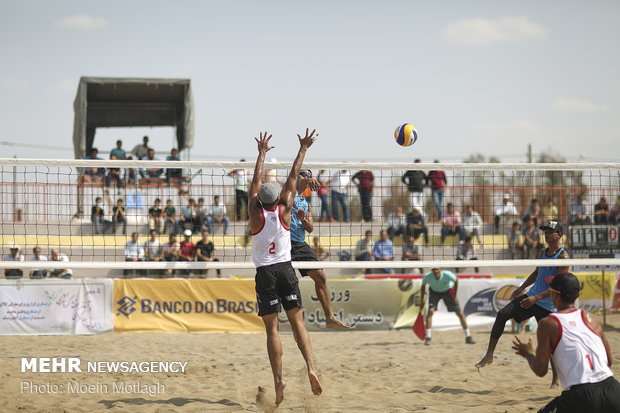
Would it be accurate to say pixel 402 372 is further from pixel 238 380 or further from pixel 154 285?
pixel 154 285

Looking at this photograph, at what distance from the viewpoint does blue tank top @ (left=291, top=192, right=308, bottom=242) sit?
22.9ft

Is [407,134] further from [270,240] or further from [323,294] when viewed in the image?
[270,240]

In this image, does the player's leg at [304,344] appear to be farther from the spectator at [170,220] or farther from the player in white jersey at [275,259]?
the spectator at [170,220]

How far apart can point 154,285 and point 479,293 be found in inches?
300

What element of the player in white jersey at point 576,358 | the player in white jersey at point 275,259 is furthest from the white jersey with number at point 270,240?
the player in white jersey at point 576,358

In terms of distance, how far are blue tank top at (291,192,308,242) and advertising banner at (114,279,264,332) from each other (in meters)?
6.65

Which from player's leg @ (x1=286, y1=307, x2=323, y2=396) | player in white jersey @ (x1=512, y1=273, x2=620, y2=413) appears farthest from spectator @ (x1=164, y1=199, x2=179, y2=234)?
player in white jersey @ (x1=512, y1=273, x2=620, y2=413)

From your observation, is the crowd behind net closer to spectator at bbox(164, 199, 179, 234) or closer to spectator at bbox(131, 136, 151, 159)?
spectator at bbox(164, 199, 179, 234)

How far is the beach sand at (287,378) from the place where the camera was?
7016mm

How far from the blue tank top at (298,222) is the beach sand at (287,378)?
1.92 metres

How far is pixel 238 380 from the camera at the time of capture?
8406 millimetres

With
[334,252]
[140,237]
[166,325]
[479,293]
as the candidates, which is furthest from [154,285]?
[479,293]

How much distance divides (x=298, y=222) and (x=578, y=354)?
3.61 metres

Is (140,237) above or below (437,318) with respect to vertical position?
above
